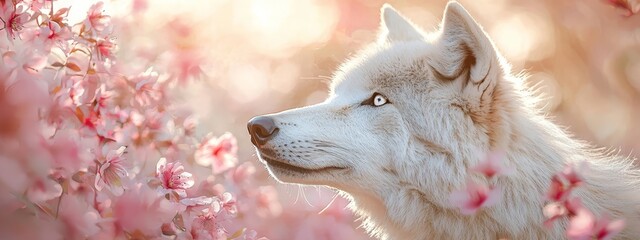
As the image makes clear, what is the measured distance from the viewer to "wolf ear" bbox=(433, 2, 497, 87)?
114 inches

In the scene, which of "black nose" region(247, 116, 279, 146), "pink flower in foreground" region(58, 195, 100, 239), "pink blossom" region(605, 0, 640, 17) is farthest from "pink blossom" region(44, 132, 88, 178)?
"pink blossom" region(605, 0, 640, 17)

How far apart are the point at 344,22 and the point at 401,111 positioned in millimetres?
5428

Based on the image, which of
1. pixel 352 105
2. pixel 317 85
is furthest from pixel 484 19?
pixel 352 105

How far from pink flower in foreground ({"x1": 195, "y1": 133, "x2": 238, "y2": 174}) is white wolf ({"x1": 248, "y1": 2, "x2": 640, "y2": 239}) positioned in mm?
174

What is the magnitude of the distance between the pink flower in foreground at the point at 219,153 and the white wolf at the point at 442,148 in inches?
6.9

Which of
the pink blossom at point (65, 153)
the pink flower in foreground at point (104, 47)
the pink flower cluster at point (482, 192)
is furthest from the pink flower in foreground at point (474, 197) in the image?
the pink flower in foreground at point (104, 47)

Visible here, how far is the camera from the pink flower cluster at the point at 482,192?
2.50 meters

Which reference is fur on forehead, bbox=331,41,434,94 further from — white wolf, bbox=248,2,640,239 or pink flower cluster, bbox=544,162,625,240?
pink flower cluster, bbox=544,162,625,240

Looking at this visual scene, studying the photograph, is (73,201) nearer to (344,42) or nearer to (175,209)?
(175,209)

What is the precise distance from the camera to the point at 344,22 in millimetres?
8453

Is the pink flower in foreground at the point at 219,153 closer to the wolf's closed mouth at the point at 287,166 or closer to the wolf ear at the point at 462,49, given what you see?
the wolf's closed mouth at the point at 287,166

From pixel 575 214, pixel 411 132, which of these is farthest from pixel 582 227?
pixel 411 132

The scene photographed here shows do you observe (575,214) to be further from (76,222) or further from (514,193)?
(76,222)

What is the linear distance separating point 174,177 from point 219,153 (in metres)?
0.58
